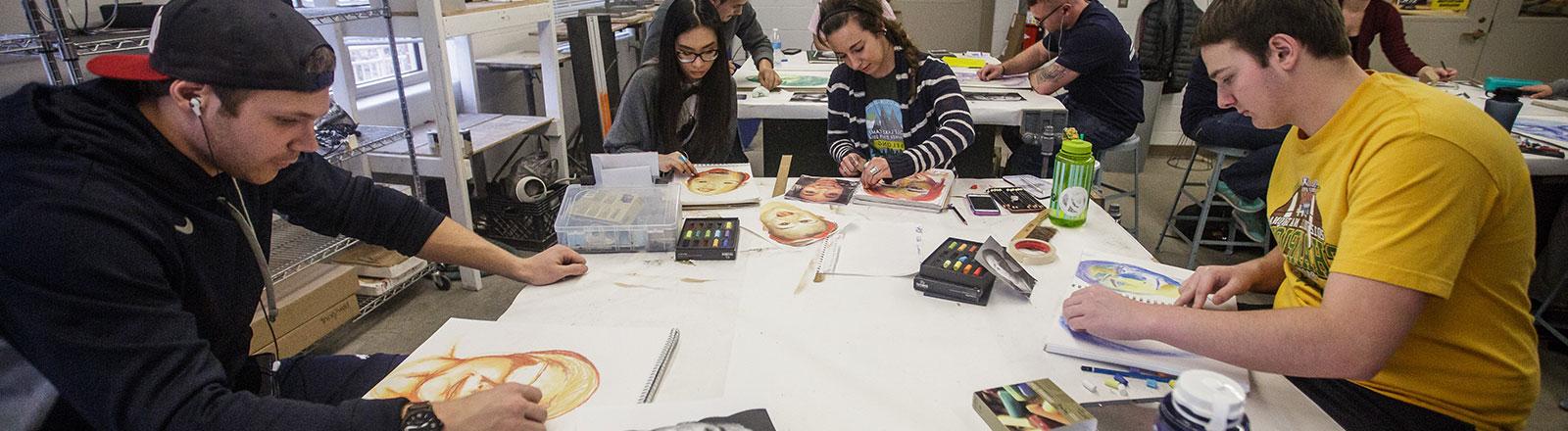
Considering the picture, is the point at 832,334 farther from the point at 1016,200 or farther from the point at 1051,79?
the point at 1051,79

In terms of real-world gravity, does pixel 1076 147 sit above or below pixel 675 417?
above

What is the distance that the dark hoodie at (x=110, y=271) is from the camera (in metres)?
0.82

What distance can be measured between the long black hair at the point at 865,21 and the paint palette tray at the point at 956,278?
3.24ft

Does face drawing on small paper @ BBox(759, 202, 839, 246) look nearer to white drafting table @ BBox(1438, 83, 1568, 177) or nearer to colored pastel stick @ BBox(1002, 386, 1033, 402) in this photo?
colored pastel stick @ BBox(1002, 386, 1033, 402)

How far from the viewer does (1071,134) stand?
1.55m

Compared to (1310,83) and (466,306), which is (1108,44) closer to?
(1310,83)

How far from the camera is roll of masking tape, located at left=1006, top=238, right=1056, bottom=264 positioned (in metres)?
1.41

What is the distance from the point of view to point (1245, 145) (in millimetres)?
2777

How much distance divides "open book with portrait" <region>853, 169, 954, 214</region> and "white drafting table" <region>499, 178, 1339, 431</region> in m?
0.26

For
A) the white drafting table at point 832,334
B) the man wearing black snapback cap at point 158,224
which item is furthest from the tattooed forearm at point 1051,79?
the man wearing black snapback cap at point 158,224

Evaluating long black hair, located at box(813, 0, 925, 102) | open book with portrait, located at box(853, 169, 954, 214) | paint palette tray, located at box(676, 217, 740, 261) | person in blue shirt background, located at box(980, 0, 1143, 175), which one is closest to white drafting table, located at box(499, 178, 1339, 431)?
paint palette tray, located at box(676, 217, 740, 261)

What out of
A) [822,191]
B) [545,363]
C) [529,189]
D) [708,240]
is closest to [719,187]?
[822,191]

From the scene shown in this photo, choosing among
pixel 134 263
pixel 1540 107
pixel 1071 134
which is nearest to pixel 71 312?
pixel 134 263

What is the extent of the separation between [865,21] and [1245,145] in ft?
5.39
